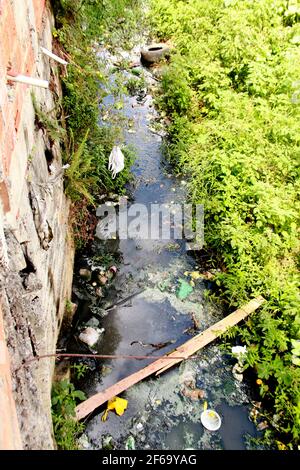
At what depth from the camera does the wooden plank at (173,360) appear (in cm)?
376

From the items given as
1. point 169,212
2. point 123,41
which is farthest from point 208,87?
point 123,41

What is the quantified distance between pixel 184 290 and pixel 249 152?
223cm

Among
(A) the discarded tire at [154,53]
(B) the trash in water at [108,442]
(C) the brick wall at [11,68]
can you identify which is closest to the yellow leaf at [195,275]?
(B) the trash in water at [108,442]

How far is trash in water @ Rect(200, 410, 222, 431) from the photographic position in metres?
3.75

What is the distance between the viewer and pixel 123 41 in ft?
29.5

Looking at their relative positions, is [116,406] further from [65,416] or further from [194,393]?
[194,393]

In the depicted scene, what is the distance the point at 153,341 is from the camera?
4.43 metres

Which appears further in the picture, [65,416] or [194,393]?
[194,393]

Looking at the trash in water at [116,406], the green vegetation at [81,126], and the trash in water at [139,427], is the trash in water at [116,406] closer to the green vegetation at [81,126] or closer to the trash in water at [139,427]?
the trash in water at [139,427]

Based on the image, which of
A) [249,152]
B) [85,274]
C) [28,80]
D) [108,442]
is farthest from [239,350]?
[28,80]

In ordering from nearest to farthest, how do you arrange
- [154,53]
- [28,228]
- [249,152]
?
[28,228] → [249,152] → [154,53]

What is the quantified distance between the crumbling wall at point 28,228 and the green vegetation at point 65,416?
9.9 inches

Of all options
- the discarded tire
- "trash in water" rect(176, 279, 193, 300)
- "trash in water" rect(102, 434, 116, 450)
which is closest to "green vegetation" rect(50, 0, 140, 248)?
"trash in water" rect(176, 279, 193, 300)

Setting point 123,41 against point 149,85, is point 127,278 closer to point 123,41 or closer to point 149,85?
point 149,85
